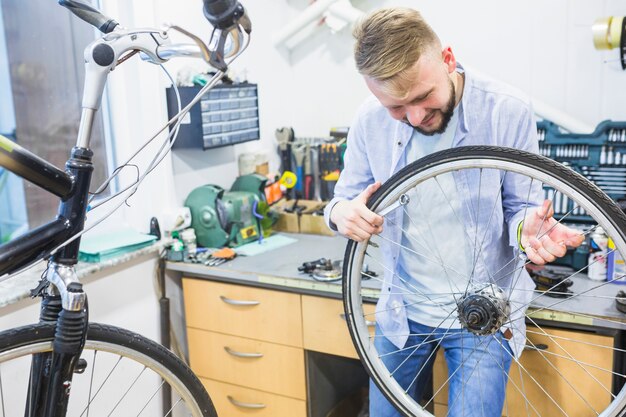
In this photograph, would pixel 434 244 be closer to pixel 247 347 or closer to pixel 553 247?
pixel 553 247

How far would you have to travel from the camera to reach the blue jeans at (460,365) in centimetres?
137

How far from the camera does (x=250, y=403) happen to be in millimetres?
2211

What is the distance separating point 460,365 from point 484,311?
0.22m

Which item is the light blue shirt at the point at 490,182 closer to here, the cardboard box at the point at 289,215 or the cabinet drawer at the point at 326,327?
the cabinet drawer at the point at 326,327

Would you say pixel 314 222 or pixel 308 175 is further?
pixel 308 175

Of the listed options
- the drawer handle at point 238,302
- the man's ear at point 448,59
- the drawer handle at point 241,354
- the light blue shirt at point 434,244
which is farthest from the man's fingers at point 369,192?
the drawer handle at point 241,354

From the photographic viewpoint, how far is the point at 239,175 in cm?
267

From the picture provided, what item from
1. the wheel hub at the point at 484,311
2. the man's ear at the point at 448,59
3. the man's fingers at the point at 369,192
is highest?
the man's ear at the point at 448,59

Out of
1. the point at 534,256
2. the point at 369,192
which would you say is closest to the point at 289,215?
the point at 369,192

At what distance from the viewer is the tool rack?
2047mm

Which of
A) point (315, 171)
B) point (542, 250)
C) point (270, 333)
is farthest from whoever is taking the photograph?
point (315, 171)

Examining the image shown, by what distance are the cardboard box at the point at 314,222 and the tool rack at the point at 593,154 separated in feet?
2.80

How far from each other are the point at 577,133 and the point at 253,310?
1259 millimetres

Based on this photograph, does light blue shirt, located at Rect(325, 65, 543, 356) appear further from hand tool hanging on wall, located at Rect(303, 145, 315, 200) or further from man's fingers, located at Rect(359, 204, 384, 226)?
hand tool hanging on wall, located at Rect(303, 145, 315, 200)
